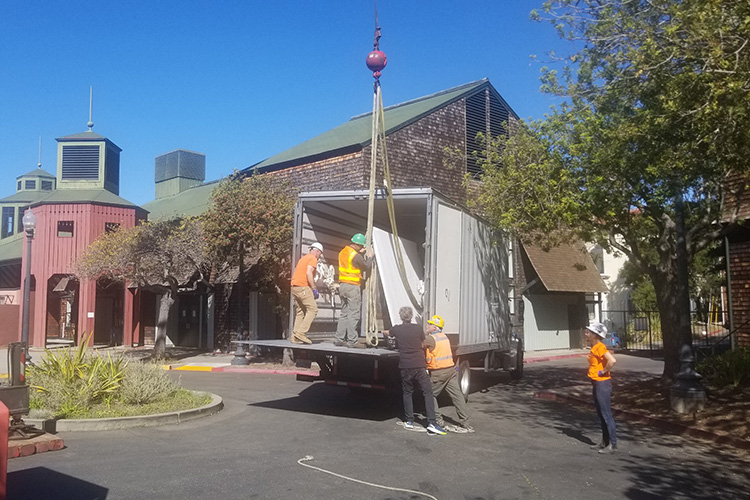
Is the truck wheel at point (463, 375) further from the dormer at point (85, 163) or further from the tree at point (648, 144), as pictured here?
the dormer at point (85, 163)

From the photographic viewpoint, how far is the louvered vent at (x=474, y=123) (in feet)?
75.8

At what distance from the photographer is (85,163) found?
29.0 metres

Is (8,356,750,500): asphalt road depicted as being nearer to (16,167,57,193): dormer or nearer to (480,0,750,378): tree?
(480,0,750,378): tree

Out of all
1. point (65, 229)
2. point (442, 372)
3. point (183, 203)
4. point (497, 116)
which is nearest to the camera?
point (442, 372)

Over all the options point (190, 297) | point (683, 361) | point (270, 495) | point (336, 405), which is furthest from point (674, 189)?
point (190, 297)

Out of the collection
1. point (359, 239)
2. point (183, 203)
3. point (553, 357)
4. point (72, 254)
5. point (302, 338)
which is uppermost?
point (183, 203)

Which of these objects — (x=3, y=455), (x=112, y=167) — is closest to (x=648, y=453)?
(x=3, y=455)

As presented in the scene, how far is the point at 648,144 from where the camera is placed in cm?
928

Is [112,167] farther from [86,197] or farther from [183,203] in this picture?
[183,203]

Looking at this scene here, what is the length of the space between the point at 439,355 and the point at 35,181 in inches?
1525

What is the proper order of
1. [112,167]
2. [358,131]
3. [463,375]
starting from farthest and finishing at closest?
[112,167] → [358,131] → [463,375]

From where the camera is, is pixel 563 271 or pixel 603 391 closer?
pixel 603 391

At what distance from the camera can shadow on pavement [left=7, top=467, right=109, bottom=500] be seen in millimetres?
5734

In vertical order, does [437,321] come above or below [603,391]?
above
